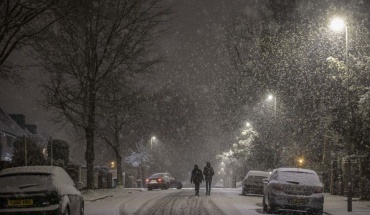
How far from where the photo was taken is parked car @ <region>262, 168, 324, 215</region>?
63.9ft

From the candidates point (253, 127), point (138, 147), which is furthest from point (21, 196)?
point (138, 147)

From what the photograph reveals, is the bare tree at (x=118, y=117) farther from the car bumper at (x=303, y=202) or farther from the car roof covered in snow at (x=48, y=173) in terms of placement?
the car roof covered in snow at (x=48, y=173)

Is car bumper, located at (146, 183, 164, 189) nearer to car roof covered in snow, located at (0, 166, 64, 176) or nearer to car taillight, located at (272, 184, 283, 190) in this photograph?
car taillight, located at (272, 184, 283, 190)

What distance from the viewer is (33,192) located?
13141mm

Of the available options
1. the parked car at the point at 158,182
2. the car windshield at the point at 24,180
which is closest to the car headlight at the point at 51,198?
the car windshield at the point at 24,180

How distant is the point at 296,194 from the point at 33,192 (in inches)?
378

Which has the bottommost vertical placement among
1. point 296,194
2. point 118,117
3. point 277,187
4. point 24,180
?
point 296,194

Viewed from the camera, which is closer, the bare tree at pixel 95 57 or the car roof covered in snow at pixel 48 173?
the car roof covered in snow at pixel 48 173

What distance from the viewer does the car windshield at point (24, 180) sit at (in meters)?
13.4

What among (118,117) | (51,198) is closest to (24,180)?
(51,198)

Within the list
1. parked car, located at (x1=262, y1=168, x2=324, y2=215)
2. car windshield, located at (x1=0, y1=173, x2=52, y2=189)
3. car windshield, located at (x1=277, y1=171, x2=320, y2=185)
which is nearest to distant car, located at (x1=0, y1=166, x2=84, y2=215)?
car windshield, located at (x1=0, y1=173, x2=52, y2=189)

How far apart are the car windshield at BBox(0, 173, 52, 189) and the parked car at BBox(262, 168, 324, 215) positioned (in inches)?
346

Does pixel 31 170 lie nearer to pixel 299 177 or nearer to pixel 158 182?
pixel 299 177

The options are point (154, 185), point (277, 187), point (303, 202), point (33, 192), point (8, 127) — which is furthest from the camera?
point (8, 127)
